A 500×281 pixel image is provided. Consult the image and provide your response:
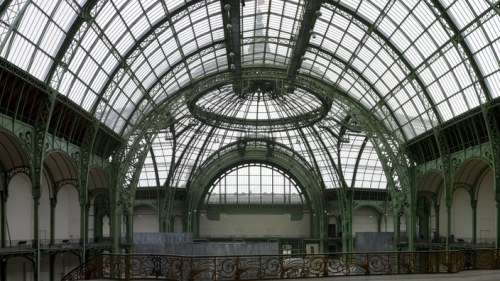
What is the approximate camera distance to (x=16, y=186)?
40.1 meters

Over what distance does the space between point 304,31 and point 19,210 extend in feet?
102

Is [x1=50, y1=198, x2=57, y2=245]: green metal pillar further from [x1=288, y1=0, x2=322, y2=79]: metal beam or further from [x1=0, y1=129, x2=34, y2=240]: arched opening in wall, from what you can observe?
[x1=288, y1=0, x2=322, y2=79]: metal beam

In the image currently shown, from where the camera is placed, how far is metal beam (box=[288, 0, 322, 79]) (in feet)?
121

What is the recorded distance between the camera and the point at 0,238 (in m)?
36.8

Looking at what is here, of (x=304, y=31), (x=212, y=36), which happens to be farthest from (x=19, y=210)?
(x=304, y=31)

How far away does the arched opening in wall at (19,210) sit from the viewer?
38.8 m

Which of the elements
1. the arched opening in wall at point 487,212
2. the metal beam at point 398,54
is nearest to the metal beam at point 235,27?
the metal beam at point 398,54

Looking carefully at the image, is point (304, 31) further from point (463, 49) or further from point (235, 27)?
point (463, 49)

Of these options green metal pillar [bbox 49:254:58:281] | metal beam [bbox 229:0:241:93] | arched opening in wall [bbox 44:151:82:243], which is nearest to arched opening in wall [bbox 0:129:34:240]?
green metal pillar [bbox 49:254:58:281]

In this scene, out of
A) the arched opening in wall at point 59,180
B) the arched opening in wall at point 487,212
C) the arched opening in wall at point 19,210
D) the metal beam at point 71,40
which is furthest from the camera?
the arched opening in wall at point 487,212

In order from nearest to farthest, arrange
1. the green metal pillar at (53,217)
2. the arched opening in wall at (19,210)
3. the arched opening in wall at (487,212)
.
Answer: the arched opening in wall at (19,210), the green metal pillar at (53,217), the arched opening in wall at (487,212)

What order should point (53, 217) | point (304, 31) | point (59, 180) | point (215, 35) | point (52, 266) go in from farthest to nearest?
point (215, 35) < point (59, 180) < point (53, 217) < point (52, 266) < point (304, 31)

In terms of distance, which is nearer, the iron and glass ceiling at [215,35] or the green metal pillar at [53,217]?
the iron and glass ceiling at [215,35]

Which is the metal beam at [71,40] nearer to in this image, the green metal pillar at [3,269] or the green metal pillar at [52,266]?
the green metal pillar at [3,269]
